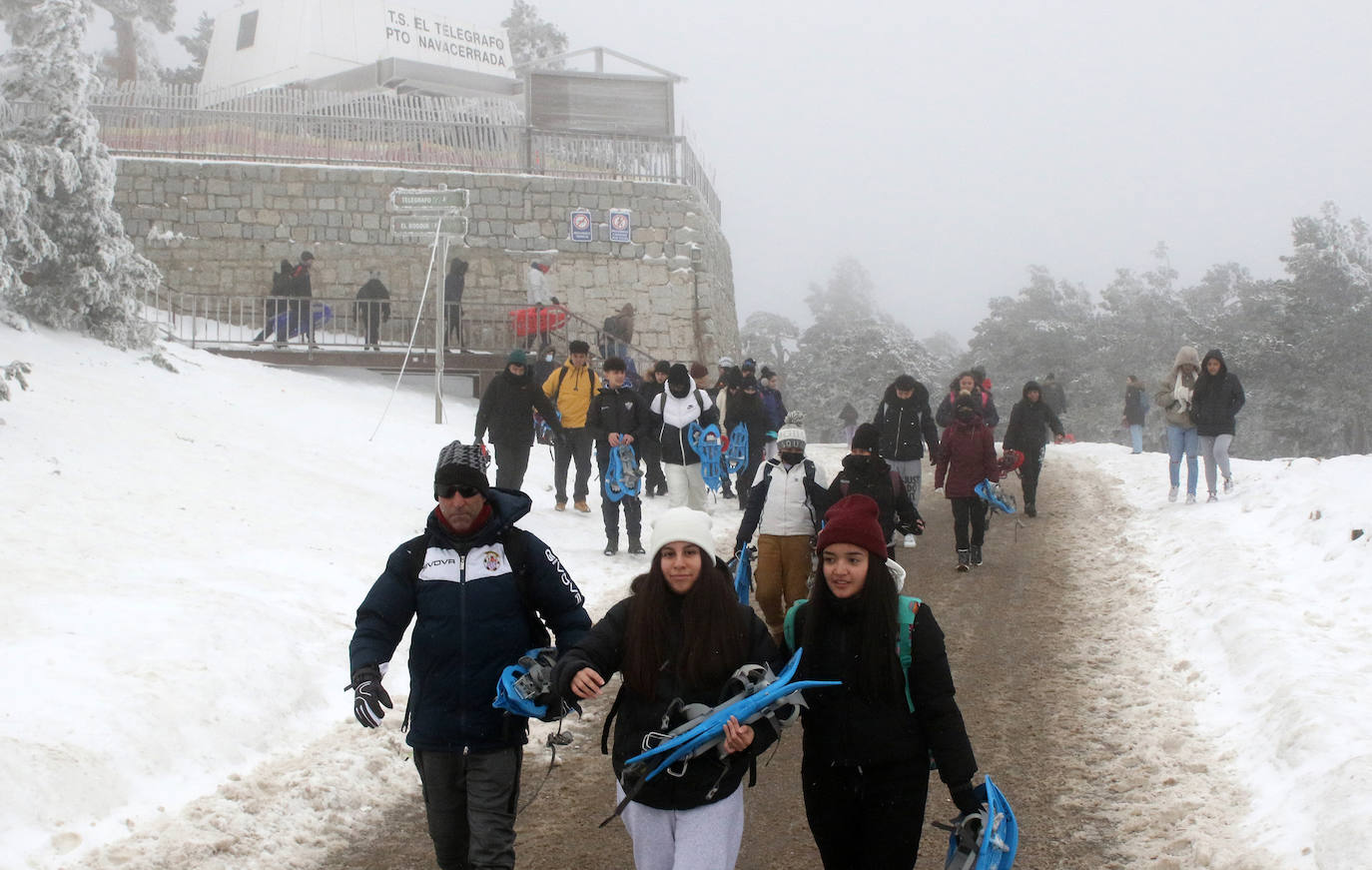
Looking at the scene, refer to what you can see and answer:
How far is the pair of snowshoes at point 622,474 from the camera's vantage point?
10688mm

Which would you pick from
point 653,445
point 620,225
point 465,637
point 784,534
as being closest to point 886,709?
point 465,637

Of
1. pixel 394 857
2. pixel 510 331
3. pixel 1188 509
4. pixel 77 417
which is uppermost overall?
pixel 510 331

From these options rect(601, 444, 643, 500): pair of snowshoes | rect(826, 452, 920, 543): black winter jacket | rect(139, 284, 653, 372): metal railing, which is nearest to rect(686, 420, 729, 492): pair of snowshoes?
rect(601, 444, 643, 500): pair of snowshoes

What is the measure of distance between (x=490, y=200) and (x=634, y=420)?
47.1 ft

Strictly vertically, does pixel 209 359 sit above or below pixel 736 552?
above

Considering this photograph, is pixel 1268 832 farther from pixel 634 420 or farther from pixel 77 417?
pixel 77 417

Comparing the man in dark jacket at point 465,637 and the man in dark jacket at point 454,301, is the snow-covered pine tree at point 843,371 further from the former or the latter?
the man in dark jacket at point 465,637

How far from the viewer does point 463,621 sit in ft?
12.0

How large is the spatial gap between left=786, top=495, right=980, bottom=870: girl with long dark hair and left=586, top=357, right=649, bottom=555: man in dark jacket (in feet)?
23.9

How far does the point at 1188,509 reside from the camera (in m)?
12.4

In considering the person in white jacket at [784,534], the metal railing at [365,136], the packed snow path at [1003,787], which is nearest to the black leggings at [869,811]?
the packed snow path at [1003,787]

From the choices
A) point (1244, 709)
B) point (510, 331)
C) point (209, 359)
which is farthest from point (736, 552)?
point (510, 331)

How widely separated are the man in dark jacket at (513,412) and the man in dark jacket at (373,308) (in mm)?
9432

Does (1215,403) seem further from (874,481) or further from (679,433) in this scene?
(874,481)
